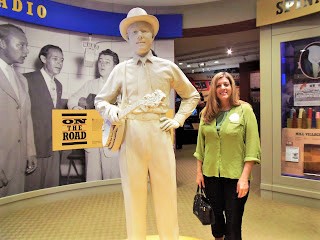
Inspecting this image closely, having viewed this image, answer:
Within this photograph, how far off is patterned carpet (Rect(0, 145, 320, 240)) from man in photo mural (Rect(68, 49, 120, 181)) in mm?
479

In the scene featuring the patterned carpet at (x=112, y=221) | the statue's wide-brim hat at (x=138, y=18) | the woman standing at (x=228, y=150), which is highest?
the statue's wide-brim hat at (x=138, y=18)

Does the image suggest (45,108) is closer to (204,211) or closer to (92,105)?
(92,105)

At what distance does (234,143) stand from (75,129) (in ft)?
11.4

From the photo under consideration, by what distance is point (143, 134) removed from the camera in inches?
89.3

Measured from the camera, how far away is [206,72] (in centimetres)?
1473

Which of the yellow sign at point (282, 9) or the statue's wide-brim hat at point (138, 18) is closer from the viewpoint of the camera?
the statue's wide-brim hat at point (138, 18)

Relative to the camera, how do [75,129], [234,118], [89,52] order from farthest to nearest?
[89,52]
[75,129]
[234,118]

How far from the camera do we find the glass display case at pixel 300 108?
186 inches

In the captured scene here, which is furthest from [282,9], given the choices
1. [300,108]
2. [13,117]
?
[13,117]

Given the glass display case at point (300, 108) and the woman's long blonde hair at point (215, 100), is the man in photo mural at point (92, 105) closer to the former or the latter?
the glass display case at point (300, 108)

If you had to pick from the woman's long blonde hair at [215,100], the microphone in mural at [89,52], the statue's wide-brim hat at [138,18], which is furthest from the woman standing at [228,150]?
the microphone in mural at [89,52]

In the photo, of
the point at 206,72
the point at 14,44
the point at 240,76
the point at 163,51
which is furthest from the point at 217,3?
the point at 206,72

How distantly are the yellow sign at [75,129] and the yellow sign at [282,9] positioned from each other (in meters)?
3.24

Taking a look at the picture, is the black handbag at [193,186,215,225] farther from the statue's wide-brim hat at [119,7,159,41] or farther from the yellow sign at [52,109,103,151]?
the yellow sign at [52,109,103,151]
